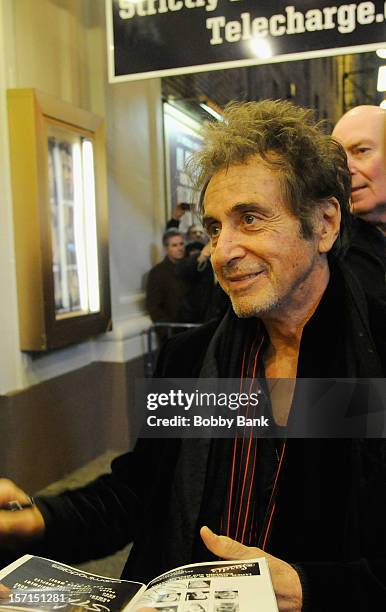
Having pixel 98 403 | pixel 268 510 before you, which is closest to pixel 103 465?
pixel 98 403

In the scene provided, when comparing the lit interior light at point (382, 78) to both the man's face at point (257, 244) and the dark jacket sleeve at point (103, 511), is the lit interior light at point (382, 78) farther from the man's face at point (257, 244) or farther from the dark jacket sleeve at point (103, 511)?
the dark jacket sleeve at point (103, 511)

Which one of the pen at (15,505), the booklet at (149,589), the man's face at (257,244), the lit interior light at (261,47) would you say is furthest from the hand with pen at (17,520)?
the lit interior light at (261,47)

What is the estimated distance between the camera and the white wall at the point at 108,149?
66.4 inches

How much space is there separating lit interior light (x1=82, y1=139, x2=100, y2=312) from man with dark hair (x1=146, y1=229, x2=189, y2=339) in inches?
7.1

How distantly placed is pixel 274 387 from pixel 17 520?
1.91 ft

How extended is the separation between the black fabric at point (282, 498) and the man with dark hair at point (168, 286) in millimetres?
428

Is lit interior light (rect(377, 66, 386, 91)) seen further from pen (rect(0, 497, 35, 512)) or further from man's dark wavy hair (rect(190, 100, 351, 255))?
pen (rect(0, 497, 35, 512))

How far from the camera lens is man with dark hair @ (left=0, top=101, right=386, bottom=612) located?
41.6 inches

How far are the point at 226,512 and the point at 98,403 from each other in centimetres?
81

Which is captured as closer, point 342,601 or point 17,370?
point 342,601

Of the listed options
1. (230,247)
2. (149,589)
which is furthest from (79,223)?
(149,589)

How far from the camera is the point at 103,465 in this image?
1.82 meters

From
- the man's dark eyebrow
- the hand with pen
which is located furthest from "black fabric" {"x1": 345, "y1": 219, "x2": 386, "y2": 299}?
the hand with pen

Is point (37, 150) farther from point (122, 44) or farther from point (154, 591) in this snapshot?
point (154, 591)
